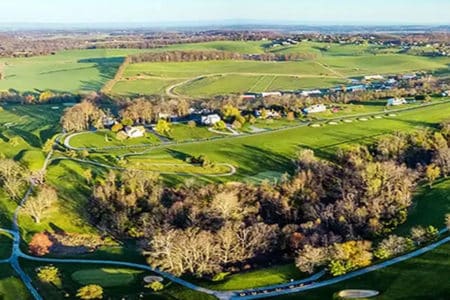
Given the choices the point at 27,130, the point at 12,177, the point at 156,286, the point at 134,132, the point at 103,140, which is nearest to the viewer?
the point at 156,286

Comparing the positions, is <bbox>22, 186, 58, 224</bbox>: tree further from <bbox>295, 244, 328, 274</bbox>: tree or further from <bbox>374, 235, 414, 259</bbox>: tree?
<bbox>374, 235, 414, 259</bbox>: tree

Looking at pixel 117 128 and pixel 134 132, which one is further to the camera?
pixel 117 128

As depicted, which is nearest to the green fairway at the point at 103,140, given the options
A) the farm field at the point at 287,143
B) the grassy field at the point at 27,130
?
the grassy field at the point at 27,130

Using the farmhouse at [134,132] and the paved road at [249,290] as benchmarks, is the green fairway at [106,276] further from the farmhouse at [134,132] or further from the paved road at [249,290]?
the farmhouse at [134,132]

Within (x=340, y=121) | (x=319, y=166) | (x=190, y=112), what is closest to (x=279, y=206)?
(x=319, y=166)

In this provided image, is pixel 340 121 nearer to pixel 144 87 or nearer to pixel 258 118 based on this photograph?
pixel 258 118

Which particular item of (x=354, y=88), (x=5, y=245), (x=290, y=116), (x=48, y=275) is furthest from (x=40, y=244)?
(x=354, y=88)

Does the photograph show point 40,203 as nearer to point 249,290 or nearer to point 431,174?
point 249,290
